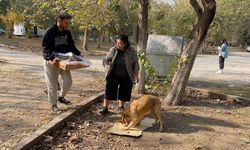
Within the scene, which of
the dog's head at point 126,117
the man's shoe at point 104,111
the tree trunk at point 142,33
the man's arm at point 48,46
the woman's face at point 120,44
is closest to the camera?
the dog's head at point 126,117

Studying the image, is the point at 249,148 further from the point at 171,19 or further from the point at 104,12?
the point at 171,19

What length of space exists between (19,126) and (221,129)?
3567 mm

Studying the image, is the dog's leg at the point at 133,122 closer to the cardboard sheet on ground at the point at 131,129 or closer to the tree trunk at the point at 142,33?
the cardboard sheet on ground at the point at 131,129

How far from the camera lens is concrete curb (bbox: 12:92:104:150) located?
5523mm

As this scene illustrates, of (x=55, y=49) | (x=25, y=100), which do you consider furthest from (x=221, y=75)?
(x=55, y=49)

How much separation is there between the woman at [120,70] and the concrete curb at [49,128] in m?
0.56

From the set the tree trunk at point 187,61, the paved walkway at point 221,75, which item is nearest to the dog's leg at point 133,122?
the tree trunk at point 187,61

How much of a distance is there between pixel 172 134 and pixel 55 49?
102 inches

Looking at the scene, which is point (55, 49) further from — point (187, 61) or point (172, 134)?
point (187, 61)

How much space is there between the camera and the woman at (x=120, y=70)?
303 inches

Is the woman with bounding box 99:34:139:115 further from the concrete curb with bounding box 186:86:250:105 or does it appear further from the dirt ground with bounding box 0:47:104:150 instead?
the concrete curb with bounding box 186:86:250:105

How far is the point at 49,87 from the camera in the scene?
744 cm

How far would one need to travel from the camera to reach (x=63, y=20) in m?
7.24

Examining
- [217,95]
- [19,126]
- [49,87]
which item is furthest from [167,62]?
[19,126]
